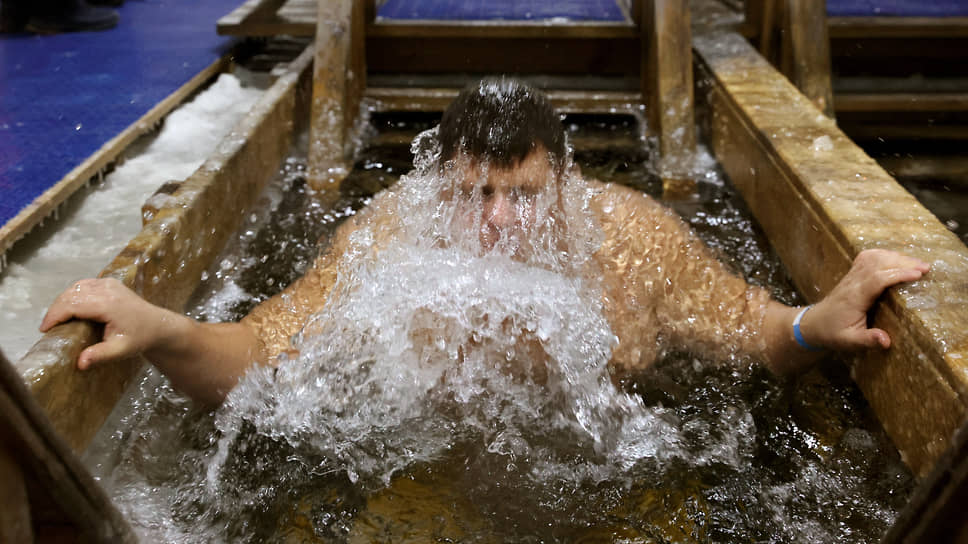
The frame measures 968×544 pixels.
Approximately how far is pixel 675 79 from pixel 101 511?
289cm

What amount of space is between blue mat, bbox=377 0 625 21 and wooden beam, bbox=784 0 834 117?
852 mm

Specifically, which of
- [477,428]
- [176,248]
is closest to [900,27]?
[477,428]

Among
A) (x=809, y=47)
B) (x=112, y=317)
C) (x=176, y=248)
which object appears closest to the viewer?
(x=112, y=317)

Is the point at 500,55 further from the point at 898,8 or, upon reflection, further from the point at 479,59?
the point at 898,8

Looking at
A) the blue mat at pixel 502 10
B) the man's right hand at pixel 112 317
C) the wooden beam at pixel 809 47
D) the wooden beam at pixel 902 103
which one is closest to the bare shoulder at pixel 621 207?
the man's right hand at pixel 112 317

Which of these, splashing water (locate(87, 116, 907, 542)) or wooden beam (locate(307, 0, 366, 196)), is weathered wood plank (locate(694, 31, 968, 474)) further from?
wooden beam (locate(307, 0, 366, 196))

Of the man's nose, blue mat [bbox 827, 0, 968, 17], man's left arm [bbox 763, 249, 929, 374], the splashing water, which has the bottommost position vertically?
the splashing water

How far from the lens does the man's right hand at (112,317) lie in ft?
5.00

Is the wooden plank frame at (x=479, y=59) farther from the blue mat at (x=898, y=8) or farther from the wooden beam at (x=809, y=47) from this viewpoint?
the blue mat at (x=898, y=8)

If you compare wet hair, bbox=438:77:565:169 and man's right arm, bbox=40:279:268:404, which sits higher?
wet hair, bbox=438:77:565:169

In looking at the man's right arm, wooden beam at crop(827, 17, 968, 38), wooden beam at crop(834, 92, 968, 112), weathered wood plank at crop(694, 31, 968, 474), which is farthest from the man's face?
wooden beam at crop(827, 17, 968, 38)

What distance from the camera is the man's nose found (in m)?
1.76

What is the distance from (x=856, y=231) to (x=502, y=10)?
8.95 feet

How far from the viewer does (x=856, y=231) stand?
191cm
